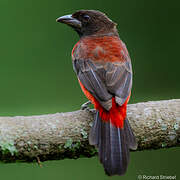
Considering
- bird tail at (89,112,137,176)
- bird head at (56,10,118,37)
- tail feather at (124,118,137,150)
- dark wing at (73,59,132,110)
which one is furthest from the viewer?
bird head at (56,10,118,37)

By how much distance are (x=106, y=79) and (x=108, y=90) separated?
162 millimetres

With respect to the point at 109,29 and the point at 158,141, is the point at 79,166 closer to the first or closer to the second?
the point at 109,29

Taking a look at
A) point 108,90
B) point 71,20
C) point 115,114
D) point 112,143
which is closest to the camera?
point 112,143

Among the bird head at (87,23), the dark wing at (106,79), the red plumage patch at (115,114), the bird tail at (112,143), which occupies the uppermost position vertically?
the bird head at (87,23)

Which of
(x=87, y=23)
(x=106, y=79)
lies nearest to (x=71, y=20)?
(x=87, y=23)

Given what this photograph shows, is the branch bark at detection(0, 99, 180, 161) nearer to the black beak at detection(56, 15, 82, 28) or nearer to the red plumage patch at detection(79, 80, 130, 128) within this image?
the red plumage patch at detection(79, 80, 130, 128)

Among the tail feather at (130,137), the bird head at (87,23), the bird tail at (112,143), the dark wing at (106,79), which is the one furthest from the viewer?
the bird head at (87,23)

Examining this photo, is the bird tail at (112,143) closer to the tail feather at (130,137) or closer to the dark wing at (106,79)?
the tail feather at (130,137)

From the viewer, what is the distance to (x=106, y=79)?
3852 millimetres

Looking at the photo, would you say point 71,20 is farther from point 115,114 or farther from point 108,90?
point 115,114

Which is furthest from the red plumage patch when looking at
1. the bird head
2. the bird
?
the bird head

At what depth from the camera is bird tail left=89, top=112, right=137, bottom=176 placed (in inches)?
130

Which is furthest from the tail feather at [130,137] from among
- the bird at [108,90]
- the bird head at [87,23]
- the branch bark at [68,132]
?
the bird head at [87,23]

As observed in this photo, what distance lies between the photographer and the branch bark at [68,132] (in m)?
3.47
